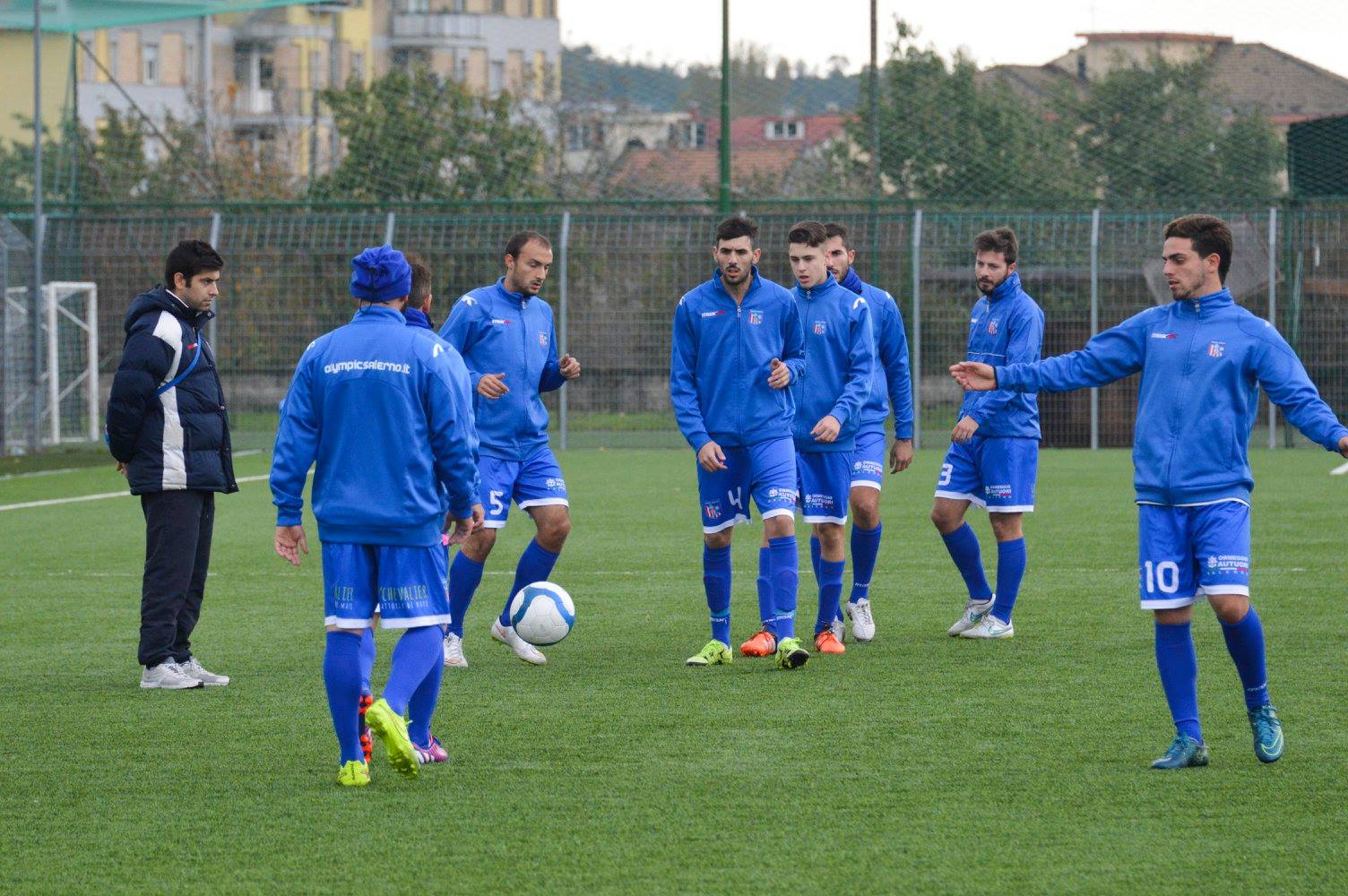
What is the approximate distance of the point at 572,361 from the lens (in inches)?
322

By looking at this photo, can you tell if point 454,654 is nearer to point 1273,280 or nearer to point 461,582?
point 461,582

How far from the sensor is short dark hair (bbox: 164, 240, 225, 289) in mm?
7777

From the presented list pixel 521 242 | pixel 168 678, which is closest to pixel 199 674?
pixel 168 678

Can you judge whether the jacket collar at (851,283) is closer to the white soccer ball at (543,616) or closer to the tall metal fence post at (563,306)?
the white soccer ball at (543,616)

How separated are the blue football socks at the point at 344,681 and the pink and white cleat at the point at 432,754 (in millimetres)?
320

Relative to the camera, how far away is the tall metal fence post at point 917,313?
22594 millimetres

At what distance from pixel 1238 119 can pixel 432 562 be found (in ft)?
89.0

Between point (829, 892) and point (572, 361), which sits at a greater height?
point (572, 361)

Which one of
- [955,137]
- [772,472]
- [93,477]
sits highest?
[955,137]

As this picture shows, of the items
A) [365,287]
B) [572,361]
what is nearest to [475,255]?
[572,361]

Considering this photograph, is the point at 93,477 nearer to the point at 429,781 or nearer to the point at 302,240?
the point at 302,240

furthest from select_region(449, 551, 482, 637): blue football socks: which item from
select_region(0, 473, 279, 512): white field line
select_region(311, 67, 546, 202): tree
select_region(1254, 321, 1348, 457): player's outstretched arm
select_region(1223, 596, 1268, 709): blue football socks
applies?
select_region(311, 67, 546, 202): tree

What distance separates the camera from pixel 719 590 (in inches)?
326

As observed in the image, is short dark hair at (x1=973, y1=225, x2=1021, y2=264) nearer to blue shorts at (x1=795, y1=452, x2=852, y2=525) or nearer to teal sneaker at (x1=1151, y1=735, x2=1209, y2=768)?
blue shorts at (x1=795, y1=452, x2=852, y2=525)
